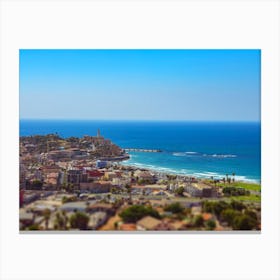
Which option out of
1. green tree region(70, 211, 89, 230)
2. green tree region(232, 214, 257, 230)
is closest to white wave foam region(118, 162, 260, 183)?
green tree region(232, 214, 257, 230)

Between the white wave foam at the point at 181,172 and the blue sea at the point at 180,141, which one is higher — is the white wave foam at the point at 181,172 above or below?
below

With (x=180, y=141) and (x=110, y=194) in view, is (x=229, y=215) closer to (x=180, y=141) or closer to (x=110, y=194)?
(x=180, y=141)

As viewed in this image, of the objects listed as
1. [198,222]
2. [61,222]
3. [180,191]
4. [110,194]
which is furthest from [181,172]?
[61,222]

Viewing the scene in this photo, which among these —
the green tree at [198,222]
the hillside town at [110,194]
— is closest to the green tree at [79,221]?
the hillside town at [110,194]

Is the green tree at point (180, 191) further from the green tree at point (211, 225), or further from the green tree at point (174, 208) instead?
the green tree at point (211, 225)

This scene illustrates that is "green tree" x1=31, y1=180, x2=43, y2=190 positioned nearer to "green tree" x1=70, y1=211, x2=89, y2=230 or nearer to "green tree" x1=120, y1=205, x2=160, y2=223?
"green tree" x1=70, y1=211, x2=89, y2=230
